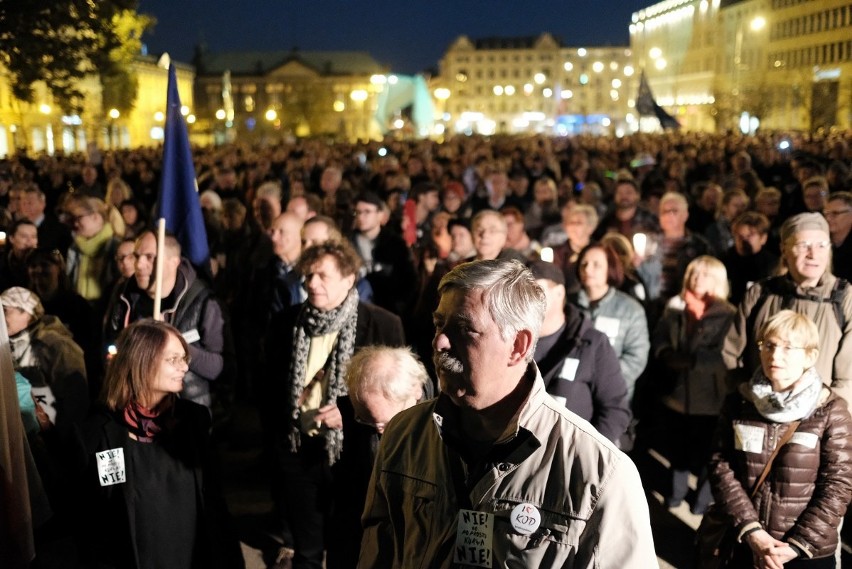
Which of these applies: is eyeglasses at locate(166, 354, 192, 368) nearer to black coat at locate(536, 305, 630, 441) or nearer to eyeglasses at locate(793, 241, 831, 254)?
black coat at locate(536, 305, 630, 441)

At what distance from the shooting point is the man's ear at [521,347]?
232 centimetres

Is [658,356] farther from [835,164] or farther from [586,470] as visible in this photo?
[835,164]

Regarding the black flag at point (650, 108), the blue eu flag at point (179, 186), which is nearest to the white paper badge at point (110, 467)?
the blue eu flag at point (179, 186)

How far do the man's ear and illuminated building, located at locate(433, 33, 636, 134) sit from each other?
475ft

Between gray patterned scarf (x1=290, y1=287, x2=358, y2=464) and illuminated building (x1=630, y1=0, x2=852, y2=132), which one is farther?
illuminated building (x1=630, y1=0, x2=852, y2=132)

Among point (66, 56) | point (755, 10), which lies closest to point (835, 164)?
point (66, 56)

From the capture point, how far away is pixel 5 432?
8.14 ft

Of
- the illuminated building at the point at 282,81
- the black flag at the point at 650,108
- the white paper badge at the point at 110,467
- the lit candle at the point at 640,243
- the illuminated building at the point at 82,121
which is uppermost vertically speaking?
the illuminated building at the point at 282,81

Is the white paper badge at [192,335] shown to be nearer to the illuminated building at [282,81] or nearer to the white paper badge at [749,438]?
the white paper badge at [749,438]

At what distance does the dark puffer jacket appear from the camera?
3.89m

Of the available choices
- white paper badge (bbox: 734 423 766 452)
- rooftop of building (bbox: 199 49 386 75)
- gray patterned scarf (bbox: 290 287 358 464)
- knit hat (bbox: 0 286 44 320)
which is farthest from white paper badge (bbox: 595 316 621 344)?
rooftop of building (bbox: 199 49 386 75)

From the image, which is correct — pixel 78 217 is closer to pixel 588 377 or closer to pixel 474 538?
pixel 588 377

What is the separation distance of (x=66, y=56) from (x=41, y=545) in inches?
727

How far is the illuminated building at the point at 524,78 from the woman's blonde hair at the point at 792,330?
143 metres
